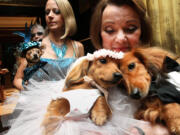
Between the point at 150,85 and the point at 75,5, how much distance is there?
1.32 meters

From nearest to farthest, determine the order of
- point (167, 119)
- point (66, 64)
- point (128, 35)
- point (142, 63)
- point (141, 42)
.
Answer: point (167, 119) → point (142, 63) → point (128, 35) → point (141, 42) → point (66, 64)

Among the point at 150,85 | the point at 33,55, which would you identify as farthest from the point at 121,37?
the point at 33,55

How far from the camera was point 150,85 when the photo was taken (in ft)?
2.00

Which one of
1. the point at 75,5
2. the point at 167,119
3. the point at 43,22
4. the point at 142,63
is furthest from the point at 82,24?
the point at 167,119

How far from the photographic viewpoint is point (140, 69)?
62cm

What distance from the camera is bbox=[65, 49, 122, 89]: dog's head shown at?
564 millimetres

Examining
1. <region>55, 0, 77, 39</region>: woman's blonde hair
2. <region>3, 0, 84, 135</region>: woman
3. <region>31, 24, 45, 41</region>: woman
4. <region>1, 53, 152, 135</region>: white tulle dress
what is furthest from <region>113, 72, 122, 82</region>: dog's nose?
<region>31, 24, 45, 41</region>: woman

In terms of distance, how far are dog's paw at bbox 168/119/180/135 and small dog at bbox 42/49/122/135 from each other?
0.64 feet

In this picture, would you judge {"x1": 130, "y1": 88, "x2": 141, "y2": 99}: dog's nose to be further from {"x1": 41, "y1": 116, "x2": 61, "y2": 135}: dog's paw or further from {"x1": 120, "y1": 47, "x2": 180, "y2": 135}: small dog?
{"x1": 41, "y1": 116, "x2": 61, "y2": 135}: dog's paw

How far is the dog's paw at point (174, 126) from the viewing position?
1.70 ft

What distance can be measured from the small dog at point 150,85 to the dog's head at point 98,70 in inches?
2.2

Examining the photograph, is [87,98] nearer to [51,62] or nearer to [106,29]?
[106,29]

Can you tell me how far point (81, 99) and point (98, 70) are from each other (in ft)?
0.38

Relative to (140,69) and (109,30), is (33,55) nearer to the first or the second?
(109,30)
